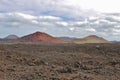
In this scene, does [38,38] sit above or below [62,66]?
above

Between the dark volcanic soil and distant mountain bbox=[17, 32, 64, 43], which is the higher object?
distant mountain bbox=[17, 32, 64, 43]

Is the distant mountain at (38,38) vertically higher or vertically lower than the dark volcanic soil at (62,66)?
higher

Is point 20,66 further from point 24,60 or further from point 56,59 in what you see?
point 56,59

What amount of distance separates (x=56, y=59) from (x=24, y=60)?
253cm

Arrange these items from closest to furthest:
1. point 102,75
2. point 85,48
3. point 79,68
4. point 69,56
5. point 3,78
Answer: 1. point 3,78
2. point 102,75
3. point 79,68
4. point 69,56
5. point 85,48

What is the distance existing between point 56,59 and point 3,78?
7.36 metres

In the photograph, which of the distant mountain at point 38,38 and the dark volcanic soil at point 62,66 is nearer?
the dark volcanic soil at point 62,66

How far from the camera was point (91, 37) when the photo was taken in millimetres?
69000

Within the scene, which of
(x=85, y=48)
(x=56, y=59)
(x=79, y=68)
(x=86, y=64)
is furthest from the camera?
(x=85, y=48)

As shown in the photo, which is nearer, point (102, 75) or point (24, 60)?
point (102, 75)

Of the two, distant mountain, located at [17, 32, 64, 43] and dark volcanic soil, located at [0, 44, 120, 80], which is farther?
distant mountain, located at [17, 32, 64, 43]

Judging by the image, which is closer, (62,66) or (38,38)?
(62,66)

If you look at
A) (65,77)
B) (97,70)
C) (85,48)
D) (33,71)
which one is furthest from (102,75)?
(85,48)

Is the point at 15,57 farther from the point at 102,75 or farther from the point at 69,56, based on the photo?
the point at 102,75
